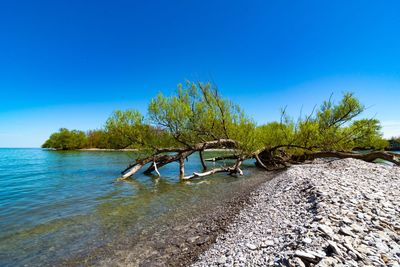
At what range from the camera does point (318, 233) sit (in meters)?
4.66

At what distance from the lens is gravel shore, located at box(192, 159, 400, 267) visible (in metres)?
3.85

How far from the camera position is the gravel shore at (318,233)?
3854 millimetres

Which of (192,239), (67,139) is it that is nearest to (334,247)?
(192,239)

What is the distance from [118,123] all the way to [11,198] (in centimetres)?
1020

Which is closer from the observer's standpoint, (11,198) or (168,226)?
(168,226)

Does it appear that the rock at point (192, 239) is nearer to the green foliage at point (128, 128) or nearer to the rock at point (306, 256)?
the rock at point (306, 256)

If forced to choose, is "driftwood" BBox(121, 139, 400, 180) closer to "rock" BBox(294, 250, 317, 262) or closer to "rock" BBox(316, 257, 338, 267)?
"rock" BBox(294, 250, 317, 262)

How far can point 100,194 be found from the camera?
558 inches

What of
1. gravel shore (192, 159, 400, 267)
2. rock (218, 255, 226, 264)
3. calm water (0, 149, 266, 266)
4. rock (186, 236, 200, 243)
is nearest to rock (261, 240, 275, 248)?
gravel shore (192, 159, 400, 267)

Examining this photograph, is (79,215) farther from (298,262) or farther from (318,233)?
(318,233)

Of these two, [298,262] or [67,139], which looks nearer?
[298,262]

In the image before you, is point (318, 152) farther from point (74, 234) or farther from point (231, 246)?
point (74, 234)

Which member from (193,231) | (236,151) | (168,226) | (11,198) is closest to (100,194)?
(11,198)

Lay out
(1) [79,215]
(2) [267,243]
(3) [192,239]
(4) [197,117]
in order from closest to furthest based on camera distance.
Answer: (2) [267,243] → (3) [192,239] → (1) [79,215] → (4) [197,117]
